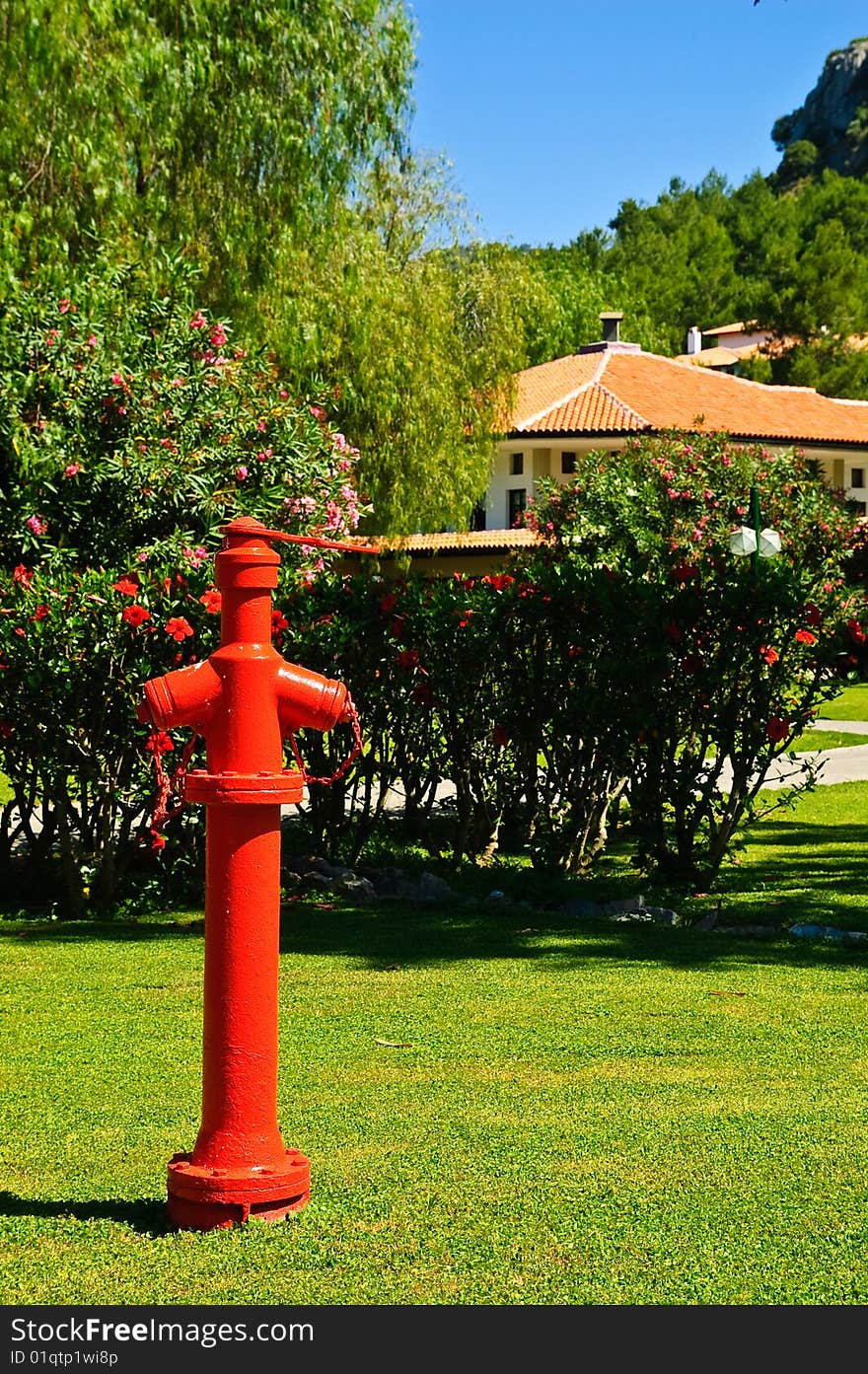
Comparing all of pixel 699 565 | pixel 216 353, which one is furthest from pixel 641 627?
pixel 216 353

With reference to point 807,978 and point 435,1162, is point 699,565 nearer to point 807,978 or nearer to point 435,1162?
point 807,978

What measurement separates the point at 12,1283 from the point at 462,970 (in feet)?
13.2

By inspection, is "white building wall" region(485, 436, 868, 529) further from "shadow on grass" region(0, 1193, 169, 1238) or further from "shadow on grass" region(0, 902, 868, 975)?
"shadow on grass" region(0, 1193, 169, 1238)

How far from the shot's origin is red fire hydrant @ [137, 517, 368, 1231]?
352 centimetres

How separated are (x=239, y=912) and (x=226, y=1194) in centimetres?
61

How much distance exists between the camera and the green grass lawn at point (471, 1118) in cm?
324

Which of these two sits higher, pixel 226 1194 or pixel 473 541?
pixel 473 541

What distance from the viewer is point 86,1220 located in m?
3.56

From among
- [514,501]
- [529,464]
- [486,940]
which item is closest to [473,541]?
[514,501]

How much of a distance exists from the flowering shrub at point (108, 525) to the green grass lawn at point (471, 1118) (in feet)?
3.11

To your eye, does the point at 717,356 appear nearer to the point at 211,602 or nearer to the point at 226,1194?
the point at 211,602

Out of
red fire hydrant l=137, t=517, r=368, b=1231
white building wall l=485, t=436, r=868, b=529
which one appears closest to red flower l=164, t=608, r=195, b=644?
red fire hydrant l=137, t=517, r=368, b=1231

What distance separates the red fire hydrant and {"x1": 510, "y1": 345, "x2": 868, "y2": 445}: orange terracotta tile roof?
39835mm

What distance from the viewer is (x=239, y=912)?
11.6 ft
